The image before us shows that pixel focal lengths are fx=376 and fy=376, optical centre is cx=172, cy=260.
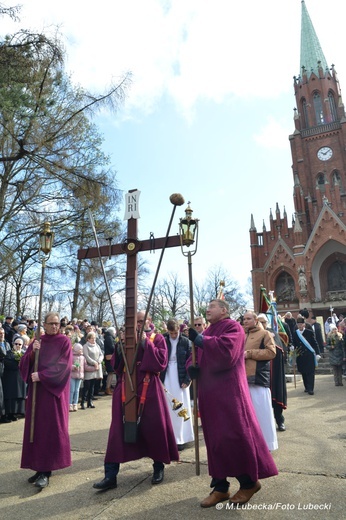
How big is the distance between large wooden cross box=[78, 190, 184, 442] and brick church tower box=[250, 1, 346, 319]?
32.0m

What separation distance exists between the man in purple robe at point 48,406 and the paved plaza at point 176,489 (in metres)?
0.26

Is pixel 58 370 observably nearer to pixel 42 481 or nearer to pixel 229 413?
pixel 42 481

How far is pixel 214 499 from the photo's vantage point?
351cm

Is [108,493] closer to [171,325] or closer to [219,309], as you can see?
[219,309]

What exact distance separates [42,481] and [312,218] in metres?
38.1

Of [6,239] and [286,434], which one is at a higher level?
[6,239]

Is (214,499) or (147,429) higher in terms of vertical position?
(147,429)

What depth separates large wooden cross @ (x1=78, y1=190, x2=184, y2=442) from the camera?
416cm

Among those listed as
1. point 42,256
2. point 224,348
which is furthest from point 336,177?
point 224,348

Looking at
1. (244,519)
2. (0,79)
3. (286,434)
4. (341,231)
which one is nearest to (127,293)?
(244,519)

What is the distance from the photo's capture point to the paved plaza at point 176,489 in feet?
11.2

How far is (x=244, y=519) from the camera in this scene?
3244 mm

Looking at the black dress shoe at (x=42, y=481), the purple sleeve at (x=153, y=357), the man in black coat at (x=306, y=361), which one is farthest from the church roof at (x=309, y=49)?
the black dress shoe at (x=42, y=481)

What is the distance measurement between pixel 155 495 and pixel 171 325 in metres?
2.68
